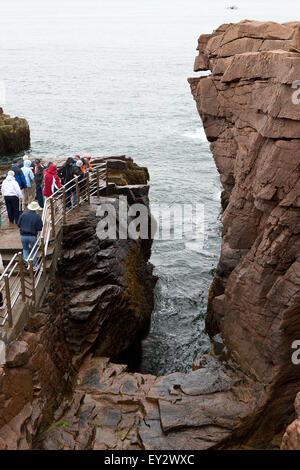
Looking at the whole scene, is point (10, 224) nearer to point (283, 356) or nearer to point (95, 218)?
point (95, 218)

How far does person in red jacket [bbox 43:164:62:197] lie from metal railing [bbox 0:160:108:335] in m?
0.31

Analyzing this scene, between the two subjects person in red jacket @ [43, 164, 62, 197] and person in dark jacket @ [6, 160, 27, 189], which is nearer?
person in red jacket @ [43, 164, 62, 197]

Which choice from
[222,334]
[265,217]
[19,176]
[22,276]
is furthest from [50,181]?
[222,334]

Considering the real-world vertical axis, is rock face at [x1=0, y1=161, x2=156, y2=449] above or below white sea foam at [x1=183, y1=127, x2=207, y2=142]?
above

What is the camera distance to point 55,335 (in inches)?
650

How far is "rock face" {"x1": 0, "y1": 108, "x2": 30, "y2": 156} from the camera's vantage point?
49991 millimetres

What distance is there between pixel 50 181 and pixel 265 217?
837 centimetres

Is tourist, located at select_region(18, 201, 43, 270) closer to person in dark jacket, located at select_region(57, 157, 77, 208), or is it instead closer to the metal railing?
the metal railing

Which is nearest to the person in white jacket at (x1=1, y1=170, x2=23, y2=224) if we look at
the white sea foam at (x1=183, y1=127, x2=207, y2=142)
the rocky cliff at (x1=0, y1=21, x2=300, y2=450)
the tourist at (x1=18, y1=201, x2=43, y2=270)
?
the rocky cliff at (x1=0, y1=21, x2=300, y2=450)

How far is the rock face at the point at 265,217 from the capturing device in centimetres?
1435

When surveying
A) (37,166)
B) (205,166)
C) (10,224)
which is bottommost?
(205,166)

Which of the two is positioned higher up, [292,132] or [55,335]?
[292,132]
